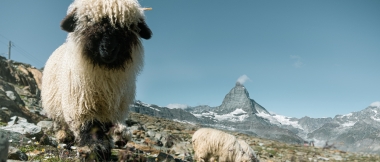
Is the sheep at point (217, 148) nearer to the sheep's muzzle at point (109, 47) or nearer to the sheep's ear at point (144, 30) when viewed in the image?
the sheep's ear at point (144, 30)

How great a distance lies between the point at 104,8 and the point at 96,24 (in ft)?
1.04

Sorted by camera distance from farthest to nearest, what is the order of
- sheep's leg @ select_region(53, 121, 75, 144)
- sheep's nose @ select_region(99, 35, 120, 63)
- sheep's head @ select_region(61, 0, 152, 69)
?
1. sheep's leg @ select_region(53, 121, 75, 144)
2. sheep's head @ select_region(61, 0, 152, 69)
3. sheep's nose @ select_region(99, 35, 120, 63)

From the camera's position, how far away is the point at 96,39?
4598 millimetres

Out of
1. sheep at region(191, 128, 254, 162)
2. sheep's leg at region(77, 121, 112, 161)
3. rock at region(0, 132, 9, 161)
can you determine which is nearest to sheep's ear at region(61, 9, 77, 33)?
sheep's leg at region(77, 121, 112, 161)

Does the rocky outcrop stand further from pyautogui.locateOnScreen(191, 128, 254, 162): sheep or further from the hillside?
pyautogui.locateOnScreen(191, 128, 254, 162): sheep

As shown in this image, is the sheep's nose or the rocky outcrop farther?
the rocky outcrop

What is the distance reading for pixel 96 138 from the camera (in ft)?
14.7

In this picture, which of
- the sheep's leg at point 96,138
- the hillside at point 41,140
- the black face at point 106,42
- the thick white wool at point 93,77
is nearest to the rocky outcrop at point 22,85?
the hillside at point 41,140

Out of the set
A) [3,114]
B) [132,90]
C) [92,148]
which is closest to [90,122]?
[92,148]

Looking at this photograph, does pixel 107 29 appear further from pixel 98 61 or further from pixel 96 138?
pixel 96 138

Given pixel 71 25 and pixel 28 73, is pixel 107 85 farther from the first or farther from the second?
pixel 28 73

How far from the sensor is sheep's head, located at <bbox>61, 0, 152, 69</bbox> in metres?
4.59

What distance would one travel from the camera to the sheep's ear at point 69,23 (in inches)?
199

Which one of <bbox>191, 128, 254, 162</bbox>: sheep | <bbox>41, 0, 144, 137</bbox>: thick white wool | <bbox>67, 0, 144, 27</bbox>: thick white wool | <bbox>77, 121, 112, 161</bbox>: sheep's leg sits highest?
<bbox>67, 0, 144, 27</bbox>: thick white wool
